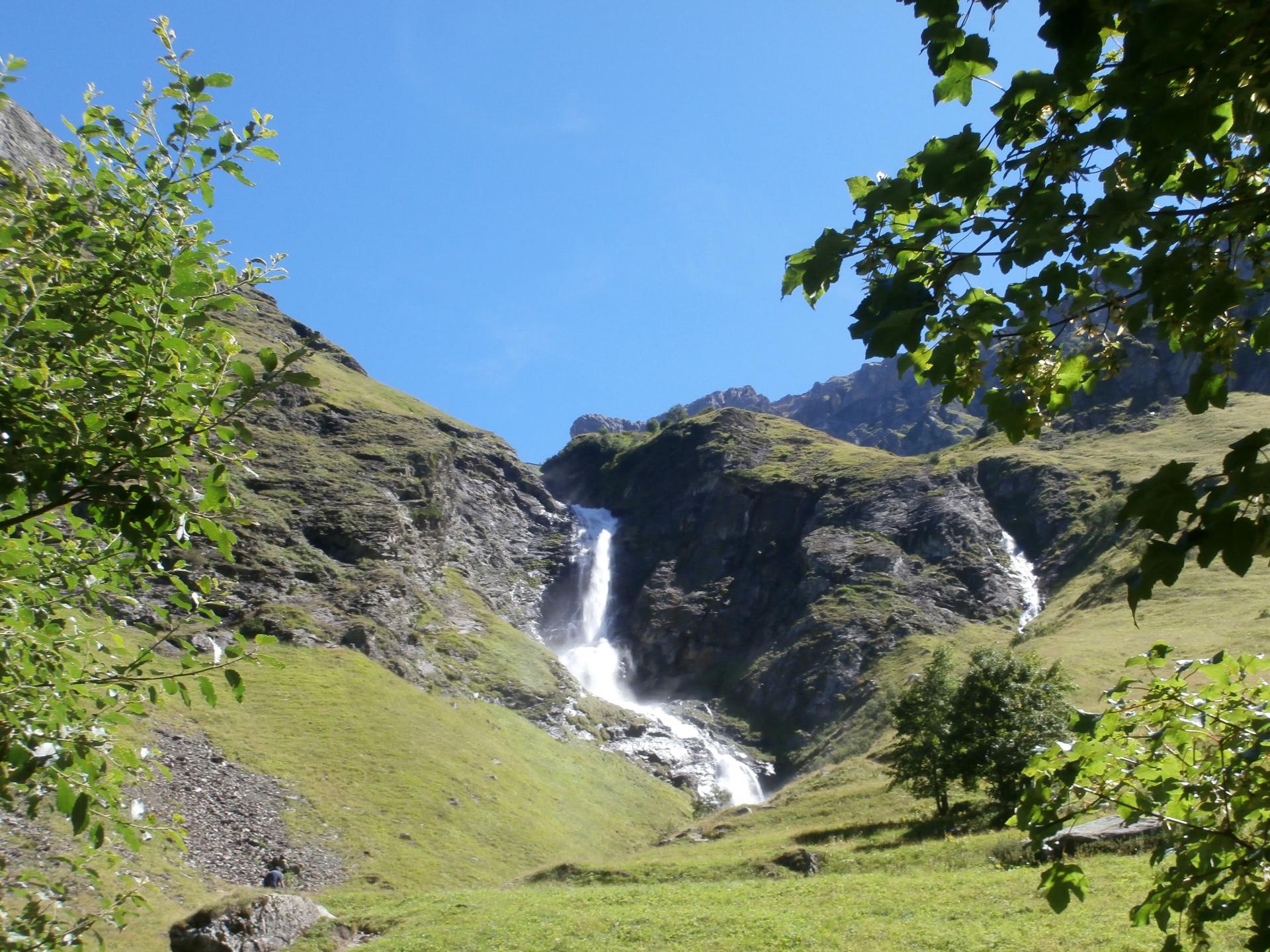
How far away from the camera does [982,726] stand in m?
33.3

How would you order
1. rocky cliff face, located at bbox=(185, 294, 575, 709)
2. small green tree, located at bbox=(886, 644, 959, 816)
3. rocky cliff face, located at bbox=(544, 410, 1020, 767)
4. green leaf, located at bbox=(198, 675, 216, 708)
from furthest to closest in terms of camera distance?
rocky cliff face, located at bbox=(544, 410, 1020, 767)
rocky cliff face, located at bbox=(185, 294, 575, 709)
small green tree, located at bbox=(886, 644, 959, 816)
green leaf, located at bbox=(198, 675, 216, 708)

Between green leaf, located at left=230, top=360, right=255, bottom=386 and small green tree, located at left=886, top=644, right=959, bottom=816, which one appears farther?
Answer: small green tree, located at left=886, top=644, right=959, bottom=816

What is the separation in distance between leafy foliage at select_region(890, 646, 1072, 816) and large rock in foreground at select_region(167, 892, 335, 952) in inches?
937

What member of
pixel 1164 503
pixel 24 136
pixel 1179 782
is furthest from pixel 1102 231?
pixel 24 136

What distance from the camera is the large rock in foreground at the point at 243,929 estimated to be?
76.0 ft

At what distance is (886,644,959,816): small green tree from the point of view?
110 feet

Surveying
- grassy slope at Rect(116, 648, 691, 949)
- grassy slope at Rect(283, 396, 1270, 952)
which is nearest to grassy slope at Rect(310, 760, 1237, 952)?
grassy slope at Rect(283, 396, 1270, 952)

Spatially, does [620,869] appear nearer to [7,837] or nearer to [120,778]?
[7,837]

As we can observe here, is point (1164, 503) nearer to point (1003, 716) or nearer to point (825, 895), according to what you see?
point (825, 895)

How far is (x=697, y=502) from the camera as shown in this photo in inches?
5344


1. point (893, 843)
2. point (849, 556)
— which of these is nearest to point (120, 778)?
point (893, 843)

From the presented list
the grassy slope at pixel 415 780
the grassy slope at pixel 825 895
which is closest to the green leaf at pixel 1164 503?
the grassy slope at pixel 825 895

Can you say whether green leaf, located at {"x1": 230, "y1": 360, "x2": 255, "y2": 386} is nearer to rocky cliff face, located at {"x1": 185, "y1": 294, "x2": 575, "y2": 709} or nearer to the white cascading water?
rocky cliff face, located at {"x1": 185, "y1": 294, "x2": 575, "y2": 709}

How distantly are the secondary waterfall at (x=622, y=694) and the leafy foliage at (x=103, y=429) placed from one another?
75.6m
